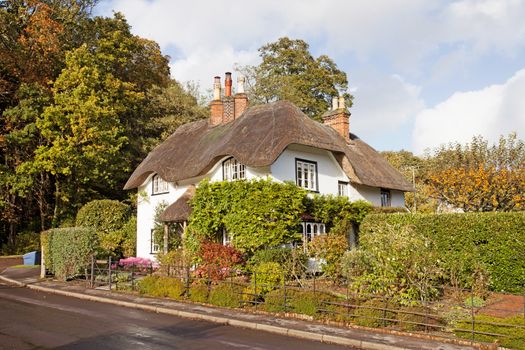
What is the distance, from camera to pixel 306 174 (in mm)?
22250

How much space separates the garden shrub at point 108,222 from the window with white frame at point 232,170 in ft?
27.0

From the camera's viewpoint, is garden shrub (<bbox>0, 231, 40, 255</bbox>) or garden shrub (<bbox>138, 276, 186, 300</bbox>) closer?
garden shrub (<bbox>138, 276, 186, 300</bbox>)

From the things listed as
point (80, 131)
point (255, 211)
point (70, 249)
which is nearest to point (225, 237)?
point (255, 211)

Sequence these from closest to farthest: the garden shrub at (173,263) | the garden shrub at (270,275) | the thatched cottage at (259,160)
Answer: the garden shrub at (270,275), the garden shrub at (173,263), the thatched cottage at (259,160)

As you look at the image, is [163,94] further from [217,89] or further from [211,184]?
[211,184]

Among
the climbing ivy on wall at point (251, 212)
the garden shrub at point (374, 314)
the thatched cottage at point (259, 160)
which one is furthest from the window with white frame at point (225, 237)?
the garden shrub at point (374, 314)

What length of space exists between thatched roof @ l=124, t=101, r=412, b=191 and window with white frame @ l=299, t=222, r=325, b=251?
134 inches

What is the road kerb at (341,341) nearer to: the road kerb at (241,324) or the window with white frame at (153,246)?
the road kerb at (241,324)

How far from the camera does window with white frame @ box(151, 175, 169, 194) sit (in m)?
26.0

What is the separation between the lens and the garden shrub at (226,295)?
1413cm

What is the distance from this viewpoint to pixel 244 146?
20.7 m

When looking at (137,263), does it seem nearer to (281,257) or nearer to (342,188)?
(281,257)

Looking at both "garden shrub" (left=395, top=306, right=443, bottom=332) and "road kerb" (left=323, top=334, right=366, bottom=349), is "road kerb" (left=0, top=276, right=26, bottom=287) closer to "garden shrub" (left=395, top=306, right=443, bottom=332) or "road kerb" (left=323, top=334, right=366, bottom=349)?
"road kerb" (left=323, top=334, right=366, bottom=349)

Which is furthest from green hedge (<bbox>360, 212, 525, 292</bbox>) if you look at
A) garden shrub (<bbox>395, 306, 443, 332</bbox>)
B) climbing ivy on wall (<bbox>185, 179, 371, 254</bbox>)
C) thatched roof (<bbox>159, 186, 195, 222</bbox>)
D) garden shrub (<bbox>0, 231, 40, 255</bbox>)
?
garden shrub (<bbox>0, 231, 40, 255</bbox>)
